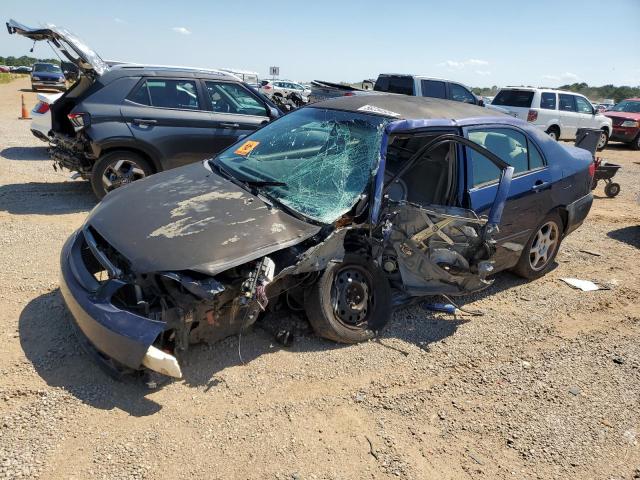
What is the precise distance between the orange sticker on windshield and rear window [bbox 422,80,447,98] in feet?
32.4

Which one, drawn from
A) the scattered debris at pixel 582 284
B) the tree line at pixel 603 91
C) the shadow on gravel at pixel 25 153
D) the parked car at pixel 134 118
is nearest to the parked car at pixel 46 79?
the shadow on gravel at pixel 25 153

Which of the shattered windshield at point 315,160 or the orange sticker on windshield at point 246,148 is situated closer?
the shattered windshield at point 315,160

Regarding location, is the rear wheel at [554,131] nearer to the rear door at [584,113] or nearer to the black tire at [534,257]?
the rear door at [584,113]

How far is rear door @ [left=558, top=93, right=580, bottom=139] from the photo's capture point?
49.8 feet

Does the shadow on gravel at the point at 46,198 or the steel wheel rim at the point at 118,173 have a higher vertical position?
the steel wheel rim at the point at 118,173

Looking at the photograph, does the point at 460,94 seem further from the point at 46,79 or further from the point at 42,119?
the point at 46,79

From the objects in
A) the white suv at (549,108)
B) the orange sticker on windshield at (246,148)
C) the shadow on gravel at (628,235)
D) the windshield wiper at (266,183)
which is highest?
the white suv at (549,108)

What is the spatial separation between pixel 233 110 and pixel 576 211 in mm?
4760

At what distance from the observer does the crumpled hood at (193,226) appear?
2.79m

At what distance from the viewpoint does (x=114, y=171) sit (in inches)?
245

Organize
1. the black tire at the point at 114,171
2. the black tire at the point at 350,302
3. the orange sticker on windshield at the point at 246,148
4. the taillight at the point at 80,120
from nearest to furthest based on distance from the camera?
1. the black tire at the point at 350,302
2. the orange sticker on windshield at the point at 246,148
3. the taillight at the point at 80,120
4. the black tire at the point at 114,171

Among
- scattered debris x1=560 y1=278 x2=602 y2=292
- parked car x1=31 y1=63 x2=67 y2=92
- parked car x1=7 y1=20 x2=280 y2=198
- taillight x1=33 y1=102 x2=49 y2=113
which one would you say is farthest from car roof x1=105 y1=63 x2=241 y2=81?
parked car x1=31 y1=63 x2=67 y2=92

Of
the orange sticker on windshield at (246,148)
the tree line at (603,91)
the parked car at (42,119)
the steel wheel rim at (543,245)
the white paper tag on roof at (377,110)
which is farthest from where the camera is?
the tree line at (603,91)

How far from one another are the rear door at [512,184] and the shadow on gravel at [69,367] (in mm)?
2886
